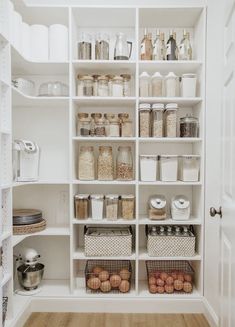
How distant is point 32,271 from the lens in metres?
2.46

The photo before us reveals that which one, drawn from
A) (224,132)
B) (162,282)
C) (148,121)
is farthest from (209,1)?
(162,282)

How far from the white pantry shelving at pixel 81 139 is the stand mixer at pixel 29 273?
9 centimetres

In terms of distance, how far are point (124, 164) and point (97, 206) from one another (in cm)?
39

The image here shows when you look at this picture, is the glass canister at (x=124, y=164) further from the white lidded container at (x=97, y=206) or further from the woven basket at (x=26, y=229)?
the woven basket at (x=26, y=229)

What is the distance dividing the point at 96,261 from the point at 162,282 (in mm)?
582

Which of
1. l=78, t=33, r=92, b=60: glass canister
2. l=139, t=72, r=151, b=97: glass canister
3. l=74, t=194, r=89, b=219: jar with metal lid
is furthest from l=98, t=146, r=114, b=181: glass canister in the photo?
l=78, t=33, r=92, b=60: glass canister

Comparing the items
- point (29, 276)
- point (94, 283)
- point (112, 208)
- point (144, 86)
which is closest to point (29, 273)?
point (29, 276)

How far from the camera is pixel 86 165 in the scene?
2.45 m

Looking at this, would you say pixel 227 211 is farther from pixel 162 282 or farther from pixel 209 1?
pixel 209 1

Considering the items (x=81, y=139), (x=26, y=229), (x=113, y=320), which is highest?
(x=81, y=139)

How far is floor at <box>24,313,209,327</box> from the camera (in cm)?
227

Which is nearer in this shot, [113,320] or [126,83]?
[113,320]

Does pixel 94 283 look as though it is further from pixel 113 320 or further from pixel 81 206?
pixel 81 206

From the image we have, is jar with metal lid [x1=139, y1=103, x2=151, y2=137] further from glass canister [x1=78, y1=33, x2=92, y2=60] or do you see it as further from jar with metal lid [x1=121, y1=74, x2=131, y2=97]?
glass canister [x1=78, y1=33, x2=92, y2=60]
